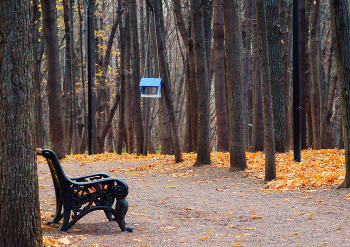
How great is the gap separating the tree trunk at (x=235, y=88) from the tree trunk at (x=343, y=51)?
3530 millimetres

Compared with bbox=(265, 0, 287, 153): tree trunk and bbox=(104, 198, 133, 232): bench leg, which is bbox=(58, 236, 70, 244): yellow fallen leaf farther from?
bbox=(265, 0, 287, 153): tree trunk

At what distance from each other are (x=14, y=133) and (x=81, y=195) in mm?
1657

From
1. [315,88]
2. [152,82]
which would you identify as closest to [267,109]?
[152,82]

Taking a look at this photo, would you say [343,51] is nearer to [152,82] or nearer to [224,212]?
[224,212]

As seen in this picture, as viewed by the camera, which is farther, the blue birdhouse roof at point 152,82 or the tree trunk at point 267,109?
the blue birdhouse roof at point 152,82

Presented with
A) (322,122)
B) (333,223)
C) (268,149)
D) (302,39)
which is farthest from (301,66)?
(333,223)

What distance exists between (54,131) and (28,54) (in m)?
11.2

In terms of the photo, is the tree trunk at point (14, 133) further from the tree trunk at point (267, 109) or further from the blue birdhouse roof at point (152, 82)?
the blue birdhouse roof at point (152, 82)

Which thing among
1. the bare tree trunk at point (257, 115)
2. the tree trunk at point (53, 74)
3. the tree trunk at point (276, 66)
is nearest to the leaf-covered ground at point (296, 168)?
the tree trunk at point (276, 66)

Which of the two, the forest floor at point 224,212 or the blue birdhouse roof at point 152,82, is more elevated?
the blue birdhouse roof at point 152,82

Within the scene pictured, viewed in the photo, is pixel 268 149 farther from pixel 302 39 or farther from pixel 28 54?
pixel 302 39

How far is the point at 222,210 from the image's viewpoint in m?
6.73

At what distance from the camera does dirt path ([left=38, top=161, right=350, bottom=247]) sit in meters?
4.71

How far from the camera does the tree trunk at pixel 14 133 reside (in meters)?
3.70
